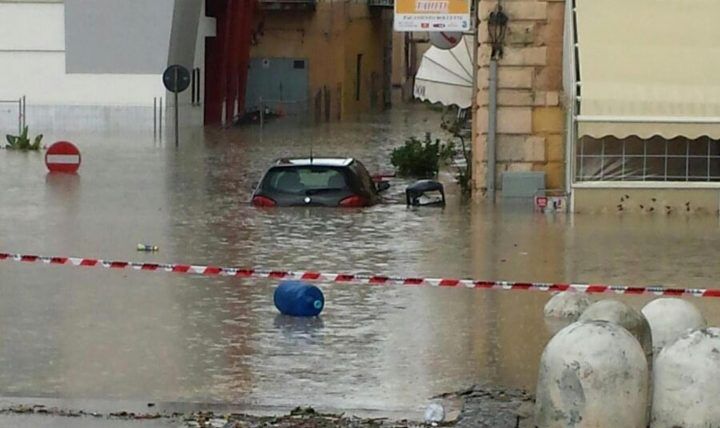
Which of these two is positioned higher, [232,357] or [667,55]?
[667,55]

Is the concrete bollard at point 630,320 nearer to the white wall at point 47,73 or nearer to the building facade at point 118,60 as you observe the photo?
the building facade at point 118,60

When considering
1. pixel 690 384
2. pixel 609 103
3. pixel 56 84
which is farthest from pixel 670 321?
pixel 56 84

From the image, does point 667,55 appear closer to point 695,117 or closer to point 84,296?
point 695,117

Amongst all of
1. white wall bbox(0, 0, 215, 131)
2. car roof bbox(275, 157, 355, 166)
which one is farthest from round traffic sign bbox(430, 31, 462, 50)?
white wall bbox(0, 0, 215, 131)

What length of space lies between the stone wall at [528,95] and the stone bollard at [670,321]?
14.4 m

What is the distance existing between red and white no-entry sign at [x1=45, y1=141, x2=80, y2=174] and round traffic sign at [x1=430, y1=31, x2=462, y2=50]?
7.58 meters

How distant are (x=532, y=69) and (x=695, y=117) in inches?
125

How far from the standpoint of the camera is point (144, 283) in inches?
650

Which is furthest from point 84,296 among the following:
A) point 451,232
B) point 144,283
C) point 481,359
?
point 451,232

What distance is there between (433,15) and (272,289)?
1090 cm

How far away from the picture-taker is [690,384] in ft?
30.0

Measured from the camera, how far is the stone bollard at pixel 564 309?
13817mm

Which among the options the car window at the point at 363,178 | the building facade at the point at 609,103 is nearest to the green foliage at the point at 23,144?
the car window at the point at 363,178

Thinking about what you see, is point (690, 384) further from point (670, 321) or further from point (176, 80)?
point (176, 80)
